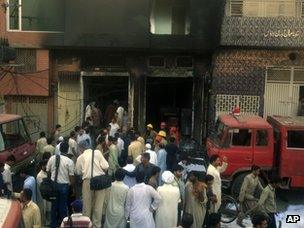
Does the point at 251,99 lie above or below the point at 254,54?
below

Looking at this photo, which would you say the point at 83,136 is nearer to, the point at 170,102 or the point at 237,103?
the point at 237,103

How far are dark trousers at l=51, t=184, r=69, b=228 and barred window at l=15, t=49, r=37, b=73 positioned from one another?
10476 millimetres

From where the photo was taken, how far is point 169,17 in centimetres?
2081

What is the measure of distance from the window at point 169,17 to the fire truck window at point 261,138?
8667 mm

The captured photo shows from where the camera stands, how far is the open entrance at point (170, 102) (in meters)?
20.9

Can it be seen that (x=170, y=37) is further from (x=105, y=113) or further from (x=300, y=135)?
(x=300, y=135)

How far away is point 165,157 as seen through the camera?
12.3 m

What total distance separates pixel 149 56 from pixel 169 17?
1.89 meters

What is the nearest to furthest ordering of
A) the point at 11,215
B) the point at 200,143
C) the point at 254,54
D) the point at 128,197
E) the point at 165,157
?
the point at 11,215, the point at 128,197, the point at 165,157, the point at 254,54, the point at 200,143

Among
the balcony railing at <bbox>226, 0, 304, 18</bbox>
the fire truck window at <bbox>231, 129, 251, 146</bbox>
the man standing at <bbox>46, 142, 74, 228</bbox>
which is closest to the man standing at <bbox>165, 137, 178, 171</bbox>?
the fire truck window at <bbox>231, 129, 251, 146</bbox>

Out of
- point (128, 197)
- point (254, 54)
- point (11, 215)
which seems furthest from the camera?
point (254, 54)

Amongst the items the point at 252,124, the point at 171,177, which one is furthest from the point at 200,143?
the point at 171,177

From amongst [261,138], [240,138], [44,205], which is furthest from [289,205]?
[44,205]

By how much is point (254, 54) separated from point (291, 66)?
55.4 inches
